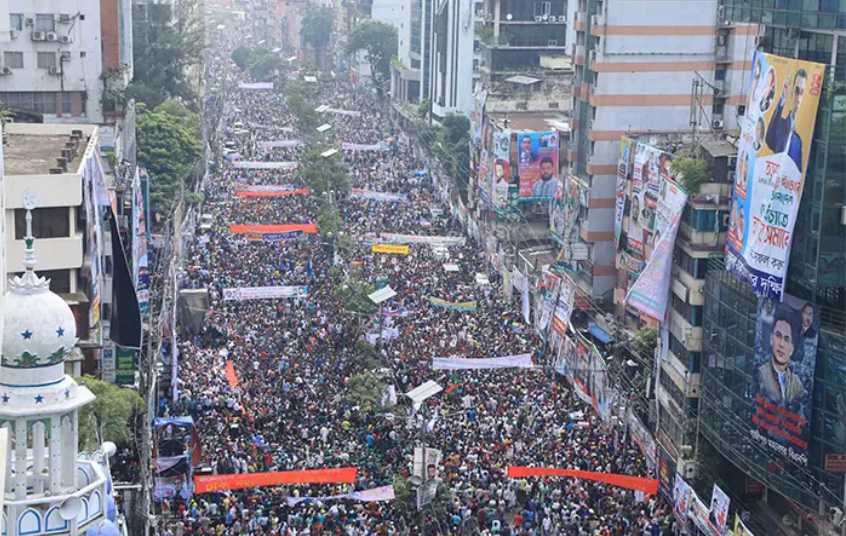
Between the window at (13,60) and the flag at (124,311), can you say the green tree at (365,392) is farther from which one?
the window at (13,60)

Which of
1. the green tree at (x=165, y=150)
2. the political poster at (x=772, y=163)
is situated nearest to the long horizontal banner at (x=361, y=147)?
the green tree at (x=165, y=150)

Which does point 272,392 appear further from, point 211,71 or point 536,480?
point 211,71

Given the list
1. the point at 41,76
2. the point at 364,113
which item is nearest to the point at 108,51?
the point at 41,76

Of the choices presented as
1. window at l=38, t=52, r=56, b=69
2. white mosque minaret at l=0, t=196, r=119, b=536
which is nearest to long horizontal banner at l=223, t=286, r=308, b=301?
window at l=38, t=52, r=56, b=69

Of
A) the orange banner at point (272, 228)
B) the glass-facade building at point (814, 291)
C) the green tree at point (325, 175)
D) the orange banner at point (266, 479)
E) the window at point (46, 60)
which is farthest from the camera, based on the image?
the green tree at point (325, 175)

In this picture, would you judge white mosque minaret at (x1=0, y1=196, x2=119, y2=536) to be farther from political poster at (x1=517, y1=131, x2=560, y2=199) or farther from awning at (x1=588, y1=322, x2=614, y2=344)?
political poster at (x1=517, y1=131, x2=560, y2=199)
